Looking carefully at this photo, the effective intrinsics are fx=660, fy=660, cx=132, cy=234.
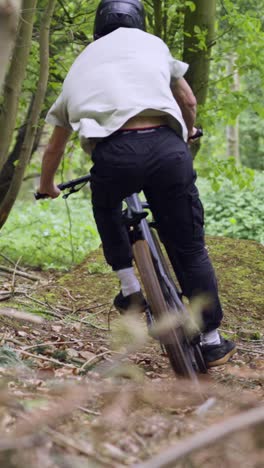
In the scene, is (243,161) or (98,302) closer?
(98,302)

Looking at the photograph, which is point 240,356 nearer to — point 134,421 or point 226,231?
point 134,421

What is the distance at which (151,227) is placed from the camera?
3.46 meters

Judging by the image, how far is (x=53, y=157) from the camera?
3.47m

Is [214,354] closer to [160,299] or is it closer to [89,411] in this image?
[160,299]

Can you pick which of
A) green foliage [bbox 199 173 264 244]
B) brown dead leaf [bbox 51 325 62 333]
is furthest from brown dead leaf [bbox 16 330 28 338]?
green foliage [bbox 199 173 264 244]

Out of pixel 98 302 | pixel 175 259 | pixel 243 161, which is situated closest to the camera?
pixel 175 259

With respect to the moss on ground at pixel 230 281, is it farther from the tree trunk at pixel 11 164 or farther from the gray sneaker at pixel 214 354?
the gray sneaker at pixel 214 354

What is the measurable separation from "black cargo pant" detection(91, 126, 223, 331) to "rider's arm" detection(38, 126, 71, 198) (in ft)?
1.32

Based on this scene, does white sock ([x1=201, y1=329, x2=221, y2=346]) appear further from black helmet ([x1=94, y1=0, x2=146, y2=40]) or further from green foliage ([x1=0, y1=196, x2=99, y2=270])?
green foliage ([x1=0, y1=196, x2=99, y2=270])

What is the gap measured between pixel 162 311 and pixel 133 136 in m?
0.85

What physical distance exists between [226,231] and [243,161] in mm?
12447

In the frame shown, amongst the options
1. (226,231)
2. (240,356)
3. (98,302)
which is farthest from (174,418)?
(226,231)

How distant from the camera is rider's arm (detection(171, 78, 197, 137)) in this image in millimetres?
3334

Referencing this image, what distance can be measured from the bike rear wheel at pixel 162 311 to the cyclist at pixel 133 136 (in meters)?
0.14
